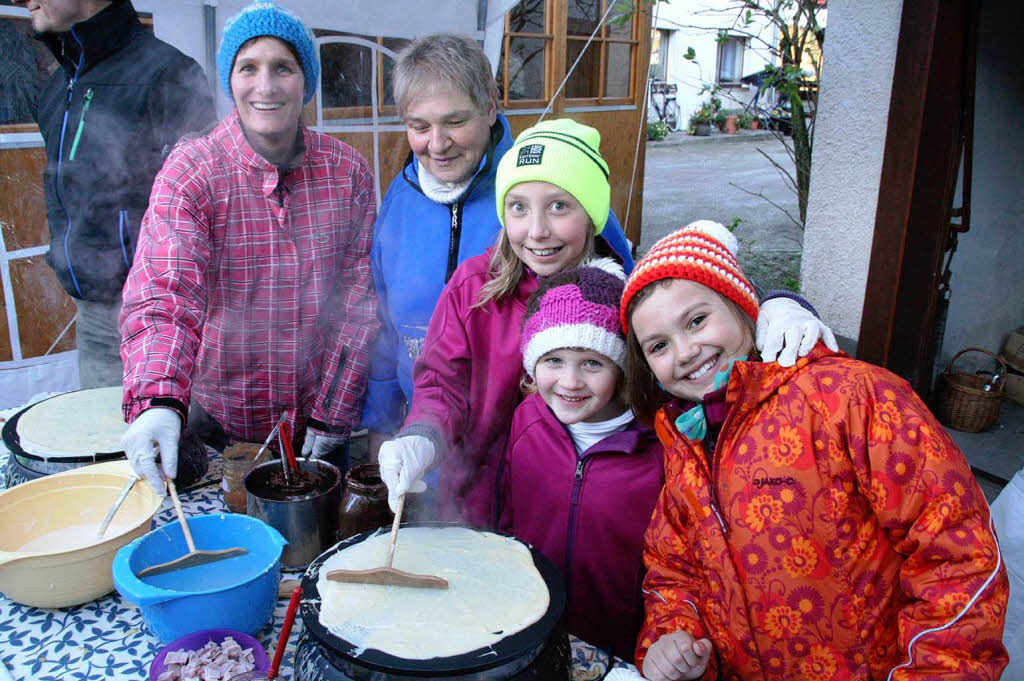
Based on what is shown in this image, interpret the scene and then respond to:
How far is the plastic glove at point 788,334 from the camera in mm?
1341

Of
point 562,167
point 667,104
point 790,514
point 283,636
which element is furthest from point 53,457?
point 667,104

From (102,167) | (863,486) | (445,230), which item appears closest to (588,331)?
(863,486)

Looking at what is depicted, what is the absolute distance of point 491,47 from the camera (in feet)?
12.7

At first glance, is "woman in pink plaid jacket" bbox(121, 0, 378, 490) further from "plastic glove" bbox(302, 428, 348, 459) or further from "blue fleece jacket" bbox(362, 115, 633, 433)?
"blue fleece jacket" bbox(362, 115, 633, 433)

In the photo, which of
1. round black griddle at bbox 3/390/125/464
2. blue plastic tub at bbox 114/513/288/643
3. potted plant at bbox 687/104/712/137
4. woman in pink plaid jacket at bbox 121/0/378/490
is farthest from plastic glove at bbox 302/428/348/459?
potted plant at bbox 687/104/712/137

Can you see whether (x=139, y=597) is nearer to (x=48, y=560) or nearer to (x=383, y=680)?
(x=48, y=560)

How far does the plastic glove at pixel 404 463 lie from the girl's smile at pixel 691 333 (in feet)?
1.91

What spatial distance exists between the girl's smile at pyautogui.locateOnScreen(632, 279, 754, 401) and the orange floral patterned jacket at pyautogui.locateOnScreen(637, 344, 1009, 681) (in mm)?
73

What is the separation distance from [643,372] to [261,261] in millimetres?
1274

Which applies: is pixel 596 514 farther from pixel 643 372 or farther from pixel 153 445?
pixel 153 445

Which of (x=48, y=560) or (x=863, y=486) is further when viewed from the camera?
(x=48, y=560)

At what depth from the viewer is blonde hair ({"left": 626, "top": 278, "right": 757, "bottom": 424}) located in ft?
4.77

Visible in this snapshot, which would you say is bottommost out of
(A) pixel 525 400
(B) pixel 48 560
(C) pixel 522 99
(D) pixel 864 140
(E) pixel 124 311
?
(B) pixel 48 560

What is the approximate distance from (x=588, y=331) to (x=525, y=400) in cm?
33
